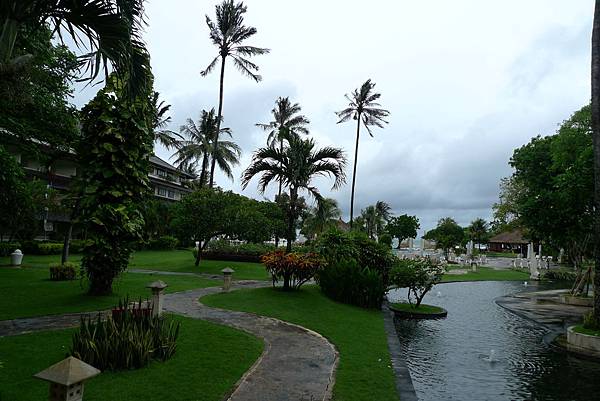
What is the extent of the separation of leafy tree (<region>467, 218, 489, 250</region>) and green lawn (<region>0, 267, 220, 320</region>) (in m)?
59.8

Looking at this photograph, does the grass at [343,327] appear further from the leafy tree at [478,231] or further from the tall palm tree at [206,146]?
the leafy tree at [478,231]

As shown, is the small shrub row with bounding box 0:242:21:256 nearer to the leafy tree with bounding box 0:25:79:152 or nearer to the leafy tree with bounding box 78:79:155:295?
the leafy tree with bounding box 0:25:79:152

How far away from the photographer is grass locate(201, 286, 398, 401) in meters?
5.61

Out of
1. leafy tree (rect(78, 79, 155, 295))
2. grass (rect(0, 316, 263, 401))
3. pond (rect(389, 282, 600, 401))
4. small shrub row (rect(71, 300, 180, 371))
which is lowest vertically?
pond (rect(389, 282, 600, 401))

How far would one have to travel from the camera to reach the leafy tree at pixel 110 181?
33.7 feet

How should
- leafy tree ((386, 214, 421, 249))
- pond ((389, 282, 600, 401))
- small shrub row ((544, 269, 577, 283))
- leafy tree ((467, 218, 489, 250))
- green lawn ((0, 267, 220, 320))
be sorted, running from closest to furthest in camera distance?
pond ((389, 282, 600, 401)) → green lawn ((0, 267, 220, 320)) → small shrub row ((544, 269, 577, 283)) → leafy tree ((467, 218, 489, 250)) → leafy tree ((386, 214, 421, 249))

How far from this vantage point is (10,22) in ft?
16.8

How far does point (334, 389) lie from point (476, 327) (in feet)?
24.6

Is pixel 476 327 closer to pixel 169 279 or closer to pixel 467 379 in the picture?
pixel 467 379

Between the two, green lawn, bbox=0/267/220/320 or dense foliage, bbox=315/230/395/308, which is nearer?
green lawn, bbox=0/267/220/320

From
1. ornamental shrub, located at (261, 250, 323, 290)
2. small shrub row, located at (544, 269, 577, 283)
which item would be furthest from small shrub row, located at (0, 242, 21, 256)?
small shrub row, located at (544, 269, 577, 283)

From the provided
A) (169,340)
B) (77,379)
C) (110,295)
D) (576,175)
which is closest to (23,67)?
(77,379)

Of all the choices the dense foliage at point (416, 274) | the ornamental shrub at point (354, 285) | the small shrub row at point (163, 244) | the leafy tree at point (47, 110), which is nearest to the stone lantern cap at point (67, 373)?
the ornamental shrub at point (354, 285)

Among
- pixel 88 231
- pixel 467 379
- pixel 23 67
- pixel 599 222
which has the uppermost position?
pixel 23 67
